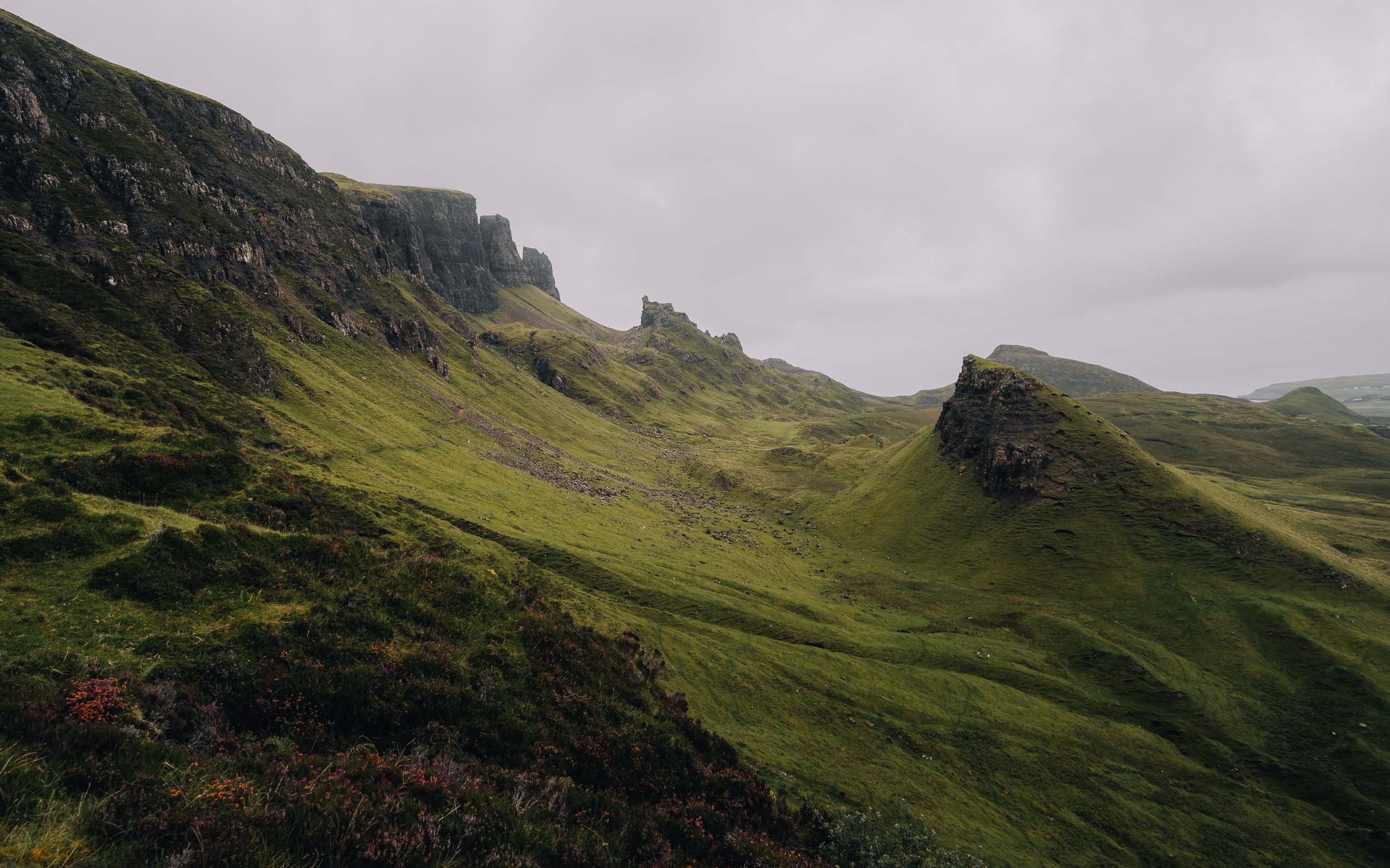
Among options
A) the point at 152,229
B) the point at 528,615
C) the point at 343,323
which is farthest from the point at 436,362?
the point at 528,615

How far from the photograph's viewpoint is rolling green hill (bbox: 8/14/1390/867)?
13.5 meters

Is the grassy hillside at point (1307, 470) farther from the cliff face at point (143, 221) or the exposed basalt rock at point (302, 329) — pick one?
the exposed basalt rock at point (302, 329)

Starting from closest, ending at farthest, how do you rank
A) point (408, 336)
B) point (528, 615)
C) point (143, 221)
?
point (528, 615) → point (143, 221) → point (408, 336)

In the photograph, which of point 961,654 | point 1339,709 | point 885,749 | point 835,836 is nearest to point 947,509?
point 961,654

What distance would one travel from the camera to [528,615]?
2883 cm

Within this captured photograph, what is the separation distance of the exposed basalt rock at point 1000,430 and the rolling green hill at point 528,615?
78 centimetres

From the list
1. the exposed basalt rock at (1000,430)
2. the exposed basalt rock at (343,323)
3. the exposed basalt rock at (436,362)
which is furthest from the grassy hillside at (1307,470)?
the exposed basalt rock at (343,323)

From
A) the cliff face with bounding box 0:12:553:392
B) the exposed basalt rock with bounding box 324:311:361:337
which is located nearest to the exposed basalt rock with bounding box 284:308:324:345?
the cliff face with bounding box 0:12:553:392

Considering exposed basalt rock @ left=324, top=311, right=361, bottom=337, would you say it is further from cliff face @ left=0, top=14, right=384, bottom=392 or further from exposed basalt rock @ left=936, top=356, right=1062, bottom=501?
exposed basalt rock @ left=936, top=356, right=1062, bottom=501

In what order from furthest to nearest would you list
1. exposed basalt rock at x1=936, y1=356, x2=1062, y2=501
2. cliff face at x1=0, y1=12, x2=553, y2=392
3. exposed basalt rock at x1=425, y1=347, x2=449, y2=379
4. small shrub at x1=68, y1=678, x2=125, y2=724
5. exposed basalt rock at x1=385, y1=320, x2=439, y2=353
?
exposed basalt rock at x1=425, y1=347, x2=449, y2=379 < exposed basalt rock at x1=385, y1=320, x2=439, y2=353 < exposed basalt rock at x1=936, y1=356, x2=1062, y2=501 < cliff face at x1=0, y1=12, x2=553, y2=392 < small shrub at x1=68, y1=678, x2=125, y2=724

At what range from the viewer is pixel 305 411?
7469 cm

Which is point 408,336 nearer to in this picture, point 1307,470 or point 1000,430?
point 1000,430

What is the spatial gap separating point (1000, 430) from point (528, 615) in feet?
330

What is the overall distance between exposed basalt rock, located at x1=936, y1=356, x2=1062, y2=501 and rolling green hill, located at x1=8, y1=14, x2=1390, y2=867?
0.78 metres
